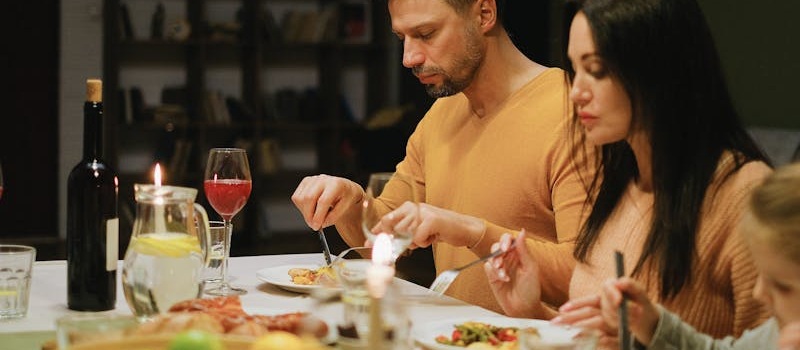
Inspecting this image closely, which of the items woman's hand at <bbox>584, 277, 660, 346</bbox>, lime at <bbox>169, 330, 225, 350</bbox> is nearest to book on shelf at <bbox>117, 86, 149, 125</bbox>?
woman's hand at <bbox>584, 277, 660, 346</bbox>

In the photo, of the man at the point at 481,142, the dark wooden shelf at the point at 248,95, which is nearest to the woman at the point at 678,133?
the man at the point at 481,142

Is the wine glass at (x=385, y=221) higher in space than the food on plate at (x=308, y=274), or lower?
higher

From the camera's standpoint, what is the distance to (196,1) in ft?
24.5

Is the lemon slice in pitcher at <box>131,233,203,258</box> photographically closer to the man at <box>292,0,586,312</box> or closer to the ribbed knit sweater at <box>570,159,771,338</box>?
the man at <box>292,0,586,312</box>

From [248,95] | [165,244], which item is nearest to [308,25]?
[248,95]

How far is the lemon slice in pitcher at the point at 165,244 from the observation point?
1693mm

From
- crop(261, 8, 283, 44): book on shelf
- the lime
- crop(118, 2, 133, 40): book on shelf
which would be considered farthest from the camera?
crop(261, 8, 283, 44): book on shelf

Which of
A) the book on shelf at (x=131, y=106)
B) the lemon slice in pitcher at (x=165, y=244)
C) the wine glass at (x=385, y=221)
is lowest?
the book on shelf at (x=131, y=106)

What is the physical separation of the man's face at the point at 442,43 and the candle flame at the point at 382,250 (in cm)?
103

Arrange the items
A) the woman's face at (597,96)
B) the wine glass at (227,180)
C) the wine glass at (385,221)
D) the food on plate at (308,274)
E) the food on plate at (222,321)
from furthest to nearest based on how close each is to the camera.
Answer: the wine glass at (227,180) < the food on plate at (308,274) < the woman's face at (597,96) < the wine glass at (385,221) < the food on plate at (222,321)

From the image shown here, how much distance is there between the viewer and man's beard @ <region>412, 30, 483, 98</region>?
2725mm

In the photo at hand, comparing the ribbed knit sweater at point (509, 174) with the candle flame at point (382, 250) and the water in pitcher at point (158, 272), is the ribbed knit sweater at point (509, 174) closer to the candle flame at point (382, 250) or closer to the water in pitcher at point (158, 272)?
the candle flame at point (382, 250)

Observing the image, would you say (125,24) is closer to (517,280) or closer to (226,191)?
(226,191)

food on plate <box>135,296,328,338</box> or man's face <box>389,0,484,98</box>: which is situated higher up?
man's face <box>389,0,484,98</box>
